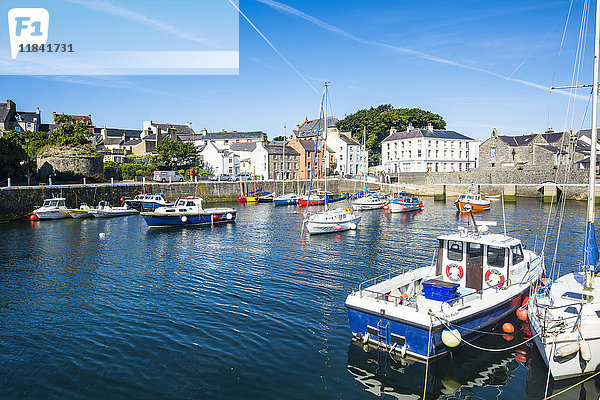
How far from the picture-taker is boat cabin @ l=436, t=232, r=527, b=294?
1639 centimetres

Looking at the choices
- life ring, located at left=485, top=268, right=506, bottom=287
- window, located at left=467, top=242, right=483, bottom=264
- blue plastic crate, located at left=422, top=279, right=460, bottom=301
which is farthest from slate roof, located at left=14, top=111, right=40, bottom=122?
life ring, located at left=485, top=268, right=506, bottom=287

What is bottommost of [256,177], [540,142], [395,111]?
[256,177]

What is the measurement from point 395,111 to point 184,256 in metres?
105

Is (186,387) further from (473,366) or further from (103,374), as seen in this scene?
(473,366)

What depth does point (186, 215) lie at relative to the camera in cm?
4634

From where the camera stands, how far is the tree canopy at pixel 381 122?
118312mm

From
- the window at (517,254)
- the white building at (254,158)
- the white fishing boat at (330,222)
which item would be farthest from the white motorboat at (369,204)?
the window at (517,254)

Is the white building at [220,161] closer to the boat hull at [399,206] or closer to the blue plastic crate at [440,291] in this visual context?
the boat hull at [399,206]

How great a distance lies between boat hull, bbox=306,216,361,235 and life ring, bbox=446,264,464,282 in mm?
23023

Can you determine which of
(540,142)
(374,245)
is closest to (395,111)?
(540,142)

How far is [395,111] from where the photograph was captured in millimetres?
124500

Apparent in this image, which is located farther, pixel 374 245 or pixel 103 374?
pixel 374 245

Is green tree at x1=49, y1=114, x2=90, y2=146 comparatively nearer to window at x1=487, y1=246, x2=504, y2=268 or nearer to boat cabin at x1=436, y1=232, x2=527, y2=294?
boat cabin at x1=436, y1=232, x2=527, y2=294

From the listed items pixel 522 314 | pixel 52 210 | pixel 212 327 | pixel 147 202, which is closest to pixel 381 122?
pixel 147 202
